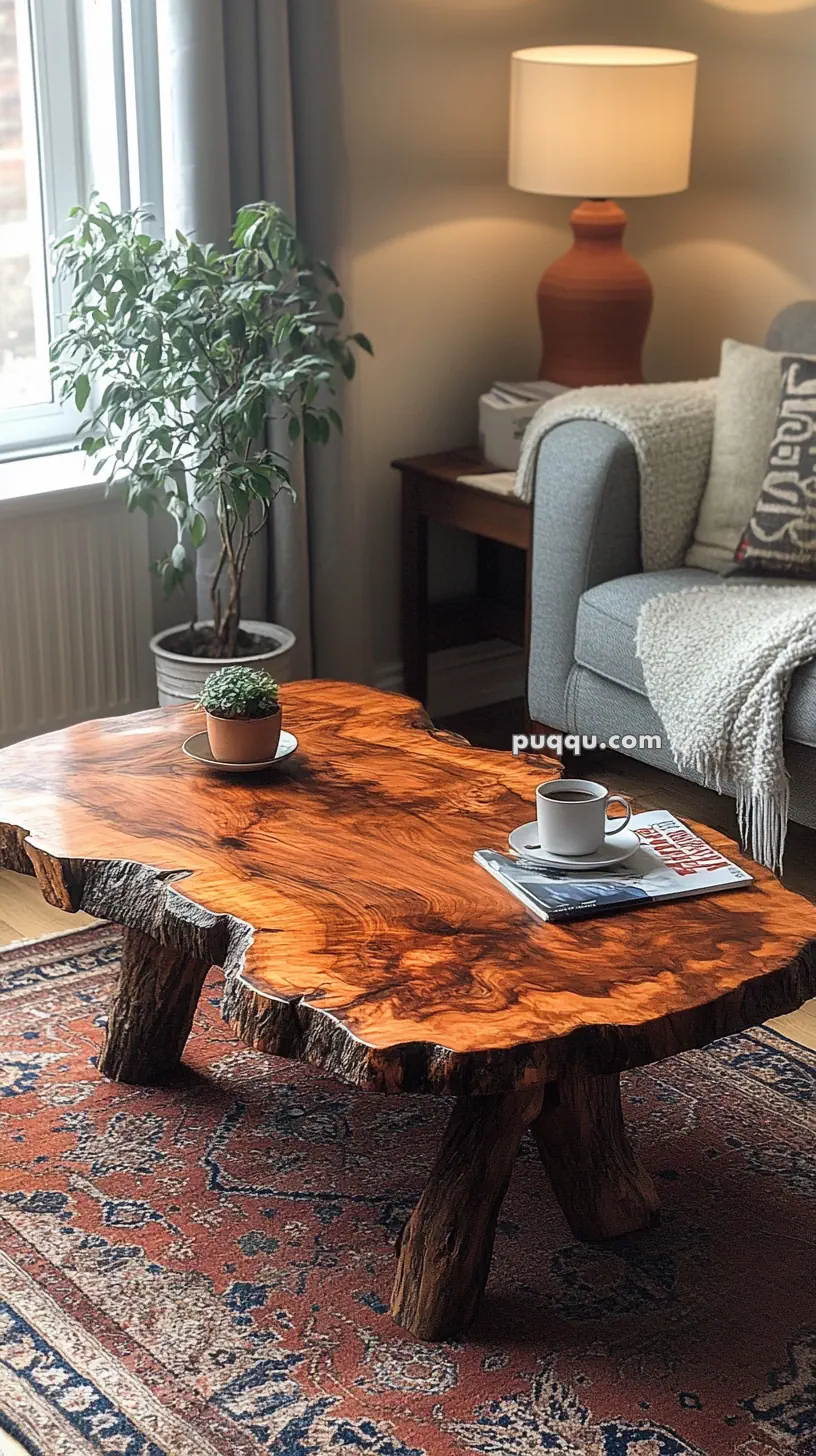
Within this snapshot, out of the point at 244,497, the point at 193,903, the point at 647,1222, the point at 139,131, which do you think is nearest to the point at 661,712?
the point at 244,497

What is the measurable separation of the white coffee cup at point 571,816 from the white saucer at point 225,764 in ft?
1.41

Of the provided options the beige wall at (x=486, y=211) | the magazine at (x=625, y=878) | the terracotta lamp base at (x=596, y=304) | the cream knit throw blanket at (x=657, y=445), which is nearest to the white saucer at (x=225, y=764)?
the magazine at (x=625, y=878)

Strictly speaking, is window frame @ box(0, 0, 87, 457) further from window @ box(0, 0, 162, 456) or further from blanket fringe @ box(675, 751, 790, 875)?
blanket fringe @ box(675, 751, 790, 875)

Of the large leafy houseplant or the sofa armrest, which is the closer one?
the large leafy houseplant

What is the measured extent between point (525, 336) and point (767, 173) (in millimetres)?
637

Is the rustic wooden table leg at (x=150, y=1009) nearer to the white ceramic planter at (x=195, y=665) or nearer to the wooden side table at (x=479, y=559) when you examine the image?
the white ceramic planter at (x=195, y=665)

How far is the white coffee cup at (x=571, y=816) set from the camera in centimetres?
196

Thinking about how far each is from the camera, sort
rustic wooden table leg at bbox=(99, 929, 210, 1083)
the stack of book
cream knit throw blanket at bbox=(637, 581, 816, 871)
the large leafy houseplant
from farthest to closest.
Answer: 1. the stack of book
2. the large leafy houseplant
3. cream knit throw blanket at bbox=(637, 581, 816, 871)
4. rustic wooden table leg at bbox=(99, 929, 210, 1083)

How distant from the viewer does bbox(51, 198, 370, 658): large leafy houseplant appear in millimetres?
2977

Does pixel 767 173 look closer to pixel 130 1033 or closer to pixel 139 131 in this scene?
pixel 139 131

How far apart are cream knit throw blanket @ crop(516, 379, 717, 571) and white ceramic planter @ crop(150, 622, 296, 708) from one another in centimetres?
55

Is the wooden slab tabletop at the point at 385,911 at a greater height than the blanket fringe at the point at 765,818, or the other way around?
the wooden slab tabletop at the point at 385,911

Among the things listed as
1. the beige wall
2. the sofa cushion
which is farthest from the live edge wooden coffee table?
the beige wall

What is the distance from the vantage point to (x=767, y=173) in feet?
12.5
